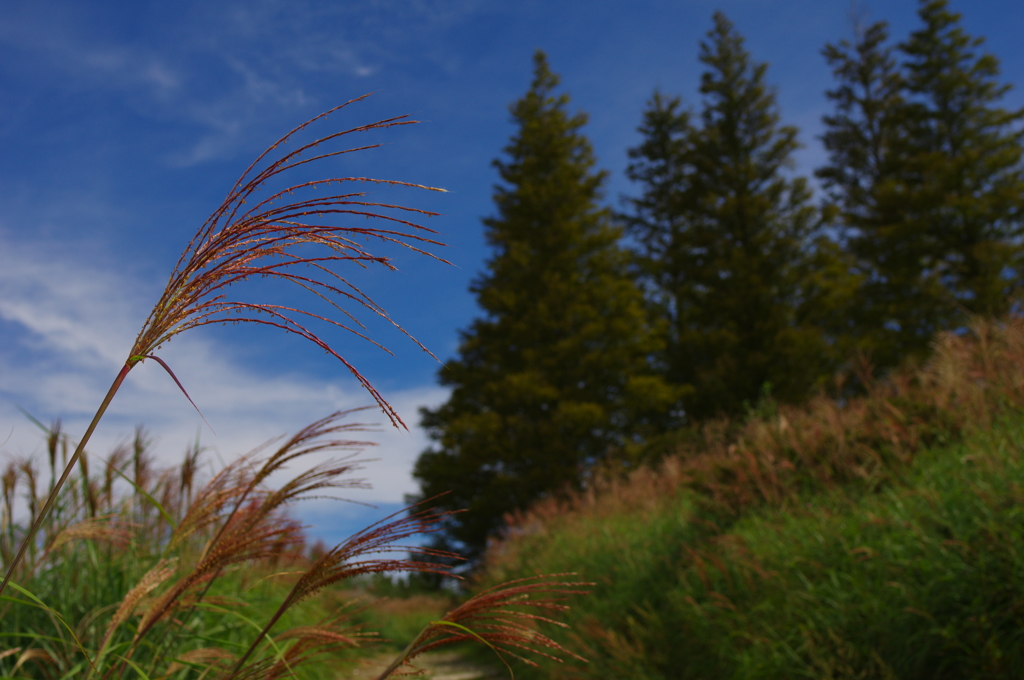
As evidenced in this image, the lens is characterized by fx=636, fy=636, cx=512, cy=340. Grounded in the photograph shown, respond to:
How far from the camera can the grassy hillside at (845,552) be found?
10.4 feet

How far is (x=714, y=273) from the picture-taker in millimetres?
19484

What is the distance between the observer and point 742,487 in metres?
5.13

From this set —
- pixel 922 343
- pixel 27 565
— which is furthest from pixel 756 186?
pixel 27 565

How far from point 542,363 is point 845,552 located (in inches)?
526

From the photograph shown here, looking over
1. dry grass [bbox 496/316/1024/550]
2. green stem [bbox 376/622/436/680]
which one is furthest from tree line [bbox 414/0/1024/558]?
green stem [bbox 376/622/436/680]

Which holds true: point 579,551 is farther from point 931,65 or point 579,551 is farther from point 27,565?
point 931,65

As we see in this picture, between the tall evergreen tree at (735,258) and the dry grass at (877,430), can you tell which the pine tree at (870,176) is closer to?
the tall evergreen tree at (735,258)

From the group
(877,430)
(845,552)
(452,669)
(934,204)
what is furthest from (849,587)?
(934,204)

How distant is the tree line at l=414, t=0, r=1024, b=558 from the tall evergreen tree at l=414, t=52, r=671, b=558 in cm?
6

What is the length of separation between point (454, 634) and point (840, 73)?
28197 mm

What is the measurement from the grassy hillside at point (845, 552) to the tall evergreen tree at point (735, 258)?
12082 mm

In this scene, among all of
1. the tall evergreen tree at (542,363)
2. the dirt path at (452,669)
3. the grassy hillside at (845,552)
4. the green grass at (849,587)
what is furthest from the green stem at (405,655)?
the tall evergreen tree at (542,363)

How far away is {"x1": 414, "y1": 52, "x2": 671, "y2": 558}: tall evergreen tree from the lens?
16.4 m

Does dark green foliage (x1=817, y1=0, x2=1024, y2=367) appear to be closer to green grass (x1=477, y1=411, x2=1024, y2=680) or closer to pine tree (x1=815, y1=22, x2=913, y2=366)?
pine tree (x1=815, y1=22, x2=913, y2=366)
